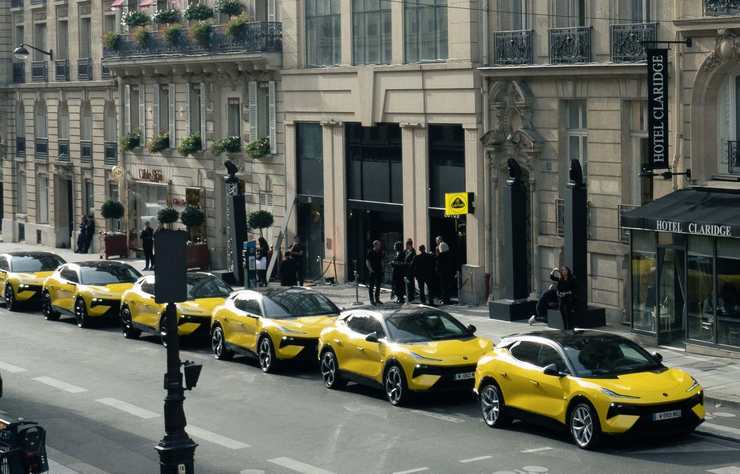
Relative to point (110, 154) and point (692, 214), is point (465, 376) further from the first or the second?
point (110, 154)

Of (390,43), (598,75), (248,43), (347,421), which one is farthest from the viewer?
(248,43)

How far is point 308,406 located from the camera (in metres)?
24.0

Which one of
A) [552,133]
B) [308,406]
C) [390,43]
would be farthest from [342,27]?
[308,406]

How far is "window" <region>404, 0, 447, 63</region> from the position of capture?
3731cm

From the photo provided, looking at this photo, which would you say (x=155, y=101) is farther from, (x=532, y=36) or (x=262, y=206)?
(x=532, y=36)

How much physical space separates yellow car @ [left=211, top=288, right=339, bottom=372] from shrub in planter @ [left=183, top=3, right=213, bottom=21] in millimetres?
18927

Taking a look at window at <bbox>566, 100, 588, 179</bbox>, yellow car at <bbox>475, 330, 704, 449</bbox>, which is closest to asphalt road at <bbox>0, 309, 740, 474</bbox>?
yellow car at <bbox>475, 330, 704, 449</bbox>

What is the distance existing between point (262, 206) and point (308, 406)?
22.2m

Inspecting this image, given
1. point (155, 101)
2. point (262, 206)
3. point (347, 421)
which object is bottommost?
point (347, 421)

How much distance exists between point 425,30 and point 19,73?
1171 inches

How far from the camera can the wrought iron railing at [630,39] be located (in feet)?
100

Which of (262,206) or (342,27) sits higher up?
(342,27)

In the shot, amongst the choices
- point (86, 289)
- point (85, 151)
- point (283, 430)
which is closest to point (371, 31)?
point (86, 289)

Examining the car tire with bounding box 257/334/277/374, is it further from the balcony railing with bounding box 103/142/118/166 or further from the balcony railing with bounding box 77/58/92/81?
the balcony railing with bounding box 77/58/92/81
